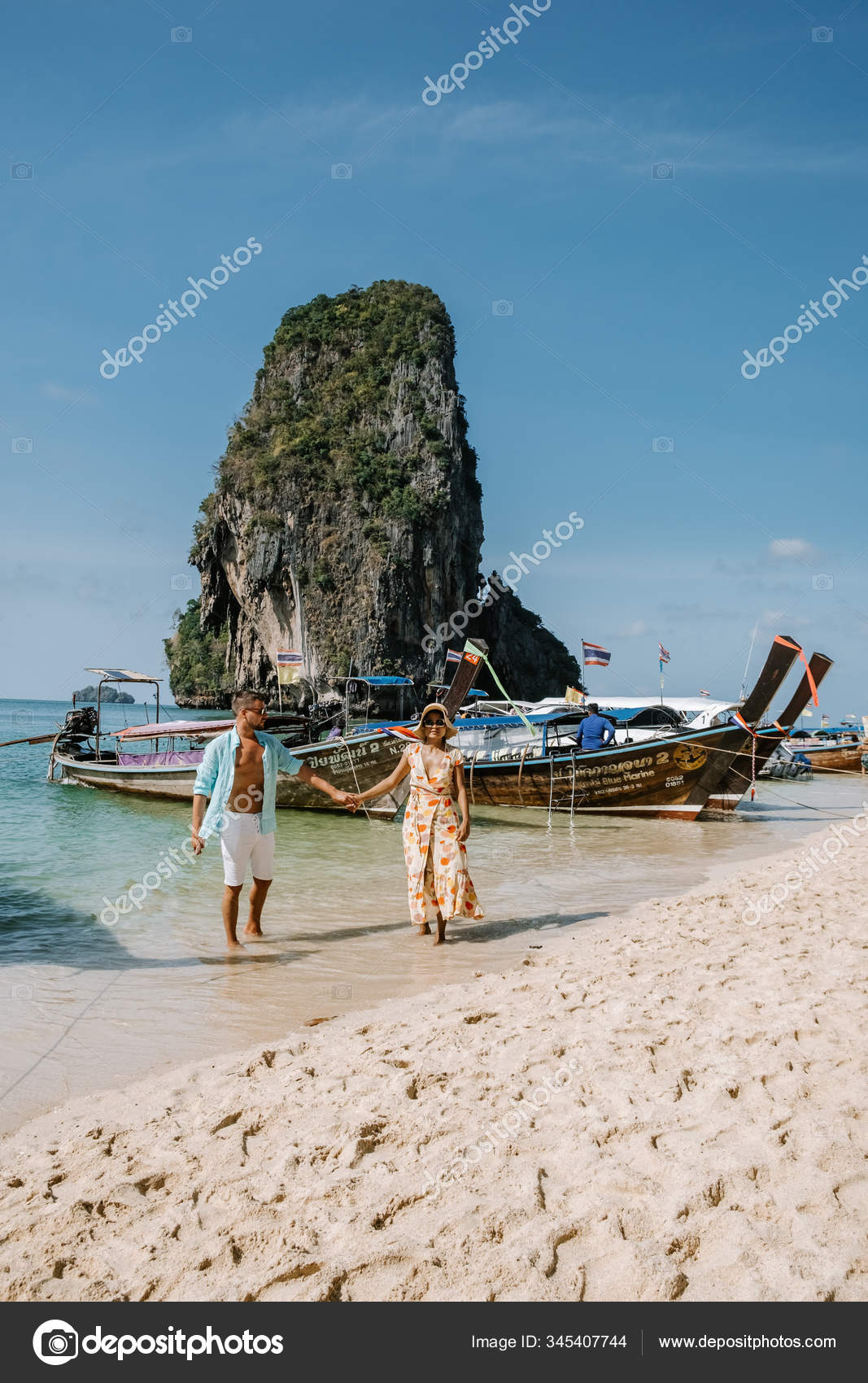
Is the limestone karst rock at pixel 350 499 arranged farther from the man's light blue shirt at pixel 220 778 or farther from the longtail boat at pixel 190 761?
the man's light blue shirt at pixel 220 778

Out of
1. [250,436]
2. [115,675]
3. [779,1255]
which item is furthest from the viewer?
[250,436]

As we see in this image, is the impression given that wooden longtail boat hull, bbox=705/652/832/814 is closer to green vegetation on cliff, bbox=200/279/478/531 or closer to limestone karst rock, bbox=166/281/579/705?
limestone karst rock, bbox=166/281/579/705

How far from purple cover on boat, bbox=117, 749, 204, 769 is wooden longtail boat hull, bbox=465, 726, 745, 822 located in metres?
5.97

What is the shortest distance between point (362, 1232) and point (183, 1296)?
510 millimetres

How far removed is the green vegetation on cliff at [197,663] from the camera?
85.3 m

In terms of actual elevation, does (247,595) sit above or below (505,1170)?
above

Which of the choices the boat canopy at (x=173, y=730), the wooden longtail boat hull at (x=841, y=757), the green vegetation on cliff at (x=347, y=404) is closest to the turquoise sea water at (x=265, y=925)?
the boat canopy at (x=173, y=730)

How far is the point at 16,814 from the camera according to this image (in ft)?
54.8

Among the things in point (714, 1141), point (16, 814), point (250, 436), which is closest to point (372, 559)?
point (250, 436)

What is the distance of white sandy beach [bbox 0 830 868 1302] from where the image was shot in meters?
2.35
